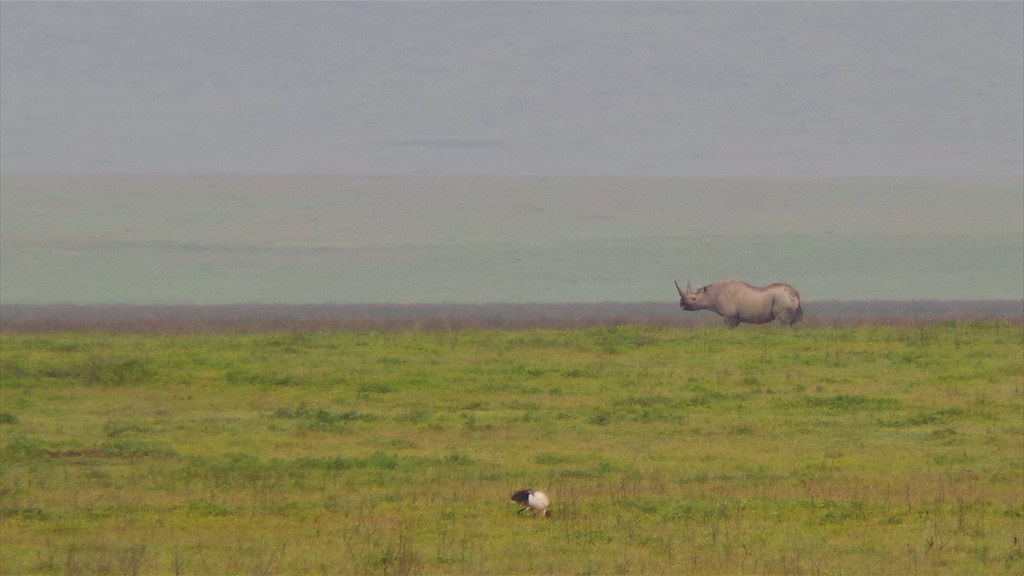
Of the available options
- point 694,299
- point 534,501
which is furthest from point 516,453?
point 694,299

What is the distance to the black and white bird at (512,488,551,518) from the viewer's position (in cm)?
1508

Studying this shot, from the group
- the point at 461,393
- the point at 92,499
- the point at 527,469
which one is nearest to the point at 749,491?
the point at 527,469

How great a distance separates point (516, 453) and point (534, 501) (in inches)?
209

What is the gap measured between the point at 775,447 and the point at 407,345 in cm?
1510

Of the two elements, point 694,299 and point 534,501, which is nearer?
point 534,501

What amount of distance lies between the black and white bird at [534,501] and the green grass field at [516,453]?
8.0 inches

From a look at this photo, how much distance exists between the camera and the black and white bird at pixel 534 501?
15078mm

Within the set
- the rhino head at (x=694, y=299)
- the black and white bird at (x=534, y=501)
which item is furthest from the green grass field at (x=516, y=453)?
the rhino head at (x=694, y=299)

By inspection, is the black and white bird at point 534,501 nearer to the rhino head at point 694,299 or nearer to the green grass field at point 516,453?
the green grass field at point 516,453

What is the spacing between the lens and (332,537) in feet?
46.7

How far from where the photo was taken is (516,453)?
20.4 m

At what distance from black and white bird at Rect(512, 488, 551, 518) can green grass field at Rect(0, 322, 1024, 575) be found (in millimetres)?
203

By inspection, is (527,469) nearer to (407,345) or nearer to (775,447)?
(775,447)

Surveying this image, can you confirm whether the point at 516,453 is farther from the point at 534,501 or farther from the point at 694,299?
the point at 694,299
